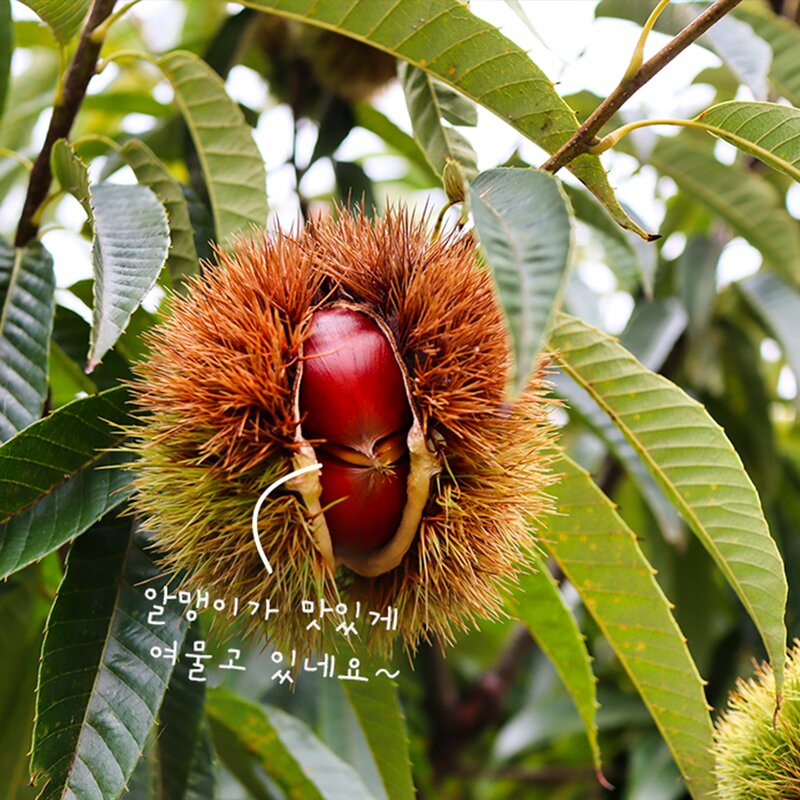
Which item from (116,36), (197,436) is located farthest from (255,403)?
(116,36)

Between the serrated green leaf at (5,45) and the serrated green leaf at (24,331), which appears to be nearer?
the serrated green leaf at (24,331)

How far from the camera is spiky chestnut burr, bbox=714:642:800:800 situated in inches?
31.8

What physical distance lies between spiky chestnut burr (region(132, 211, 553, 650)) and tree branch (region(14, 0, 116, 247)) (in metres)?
0.36

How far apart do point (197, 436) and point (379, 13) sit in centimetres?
41

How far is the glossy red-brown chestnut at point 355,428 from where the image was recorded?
68 centimetres

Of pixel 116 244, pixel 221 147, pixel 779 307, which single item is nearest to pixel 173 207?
pixel 221 147

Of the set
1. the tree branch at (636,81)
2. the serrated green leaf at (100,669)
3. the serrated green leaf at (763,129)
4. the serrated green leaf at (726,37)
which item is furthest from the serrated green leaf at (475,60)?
the serrated green leaf at (100,669)

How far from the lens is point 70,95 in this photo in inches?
38.6

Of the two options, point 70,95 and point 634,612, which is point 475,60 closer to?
point 70,95

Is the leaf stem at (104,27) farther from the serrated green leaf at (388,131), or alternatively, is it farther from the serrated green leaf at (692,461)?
the serrated green leaf at (388,131)

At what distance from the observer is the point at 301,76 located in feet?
5.75

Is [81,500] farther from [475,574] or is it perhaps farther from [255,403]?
[475,574]

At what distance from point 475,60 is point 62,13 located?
422 millimetres

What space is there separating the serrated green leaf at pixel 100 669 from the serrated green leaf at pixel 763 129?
597 millimetres
